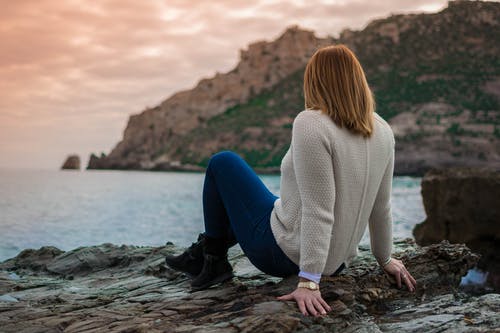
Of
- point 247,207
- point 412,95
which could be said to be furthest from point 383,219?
point 412,95

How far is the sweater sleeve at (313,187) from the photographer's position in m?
2.87

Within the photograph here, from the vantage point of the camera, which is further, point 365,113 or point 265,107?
point 265,107

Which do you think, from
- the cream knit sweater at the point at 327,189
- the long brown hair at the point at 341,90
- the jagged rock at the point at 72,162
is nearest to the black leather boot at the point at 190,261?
the cream knit sweater at the point at 327,189

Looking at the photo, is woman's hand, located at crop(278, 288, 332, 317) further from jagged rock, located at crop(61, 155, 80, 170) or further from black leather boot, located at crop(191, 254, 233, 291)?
jagged rock, located at crop(61, 155, 80, 170)

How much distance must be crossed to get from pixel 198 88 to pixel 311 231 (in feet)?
461

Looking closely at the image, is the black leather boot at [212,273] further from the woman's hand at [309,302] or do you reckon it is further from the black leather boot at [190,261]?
the woman's hand at [309,302]

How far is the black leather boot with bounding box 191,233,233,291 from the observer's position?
3.87 meters

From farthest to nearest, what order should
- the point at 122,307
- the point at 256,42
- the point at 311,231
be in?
the point at 256,42 → the point at 122,307 → the point at 311,231

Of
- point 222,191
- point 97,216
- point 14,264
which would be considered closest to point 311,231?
point 222,191

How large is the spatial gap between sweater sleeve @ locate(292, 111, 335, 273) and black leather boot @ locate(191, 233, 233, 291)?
1052 mm

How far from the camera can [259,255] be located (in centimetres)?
344

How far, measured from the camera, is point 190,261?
13.3ft

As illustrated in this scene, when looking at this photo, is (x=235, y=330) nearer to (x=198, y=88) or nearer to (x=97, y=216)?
(x=97, y=216)

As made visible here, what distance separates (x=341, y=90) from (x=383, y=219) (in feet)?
3.35
